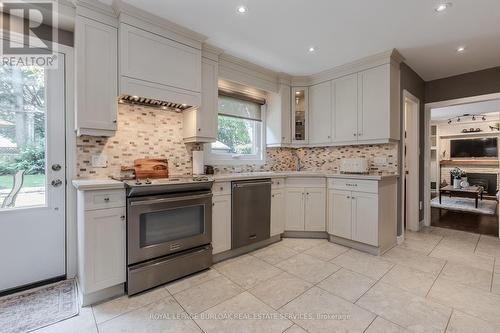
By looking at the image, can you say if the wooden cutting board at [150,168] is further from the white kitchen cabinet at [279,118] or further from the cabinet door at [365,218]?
the cabinet door at [365,218]

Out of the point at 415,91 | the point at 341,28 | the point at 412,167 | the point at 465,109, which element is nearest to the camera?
the point at 341,28

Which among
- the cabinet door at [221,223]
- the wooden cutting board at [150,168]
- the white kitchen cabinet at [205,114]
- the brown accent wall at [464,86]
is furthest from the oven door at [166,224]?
the brown accent wall at [464,86]

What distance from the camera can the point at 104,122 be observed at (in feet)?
7.04

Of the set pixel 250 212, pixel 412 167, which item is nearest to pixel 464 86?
pixel 412 167

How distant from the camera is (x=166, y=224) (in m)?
2.19

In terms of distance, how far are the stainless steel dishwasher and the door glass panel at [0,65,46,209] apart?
1.83m

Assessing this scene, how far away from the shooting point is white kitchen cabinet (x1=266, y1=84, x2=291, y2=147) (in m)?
→ 3.79

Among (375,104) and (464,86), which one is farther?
(464,86)

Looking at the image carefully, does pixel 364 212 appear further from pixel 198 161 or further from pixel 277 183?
pixel 198 161

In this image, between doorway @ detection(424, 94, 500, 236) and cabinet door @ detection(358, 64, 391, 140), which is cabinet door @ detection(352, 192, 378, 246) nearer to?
cabinet door @ detection(358, 64, 391, 140)

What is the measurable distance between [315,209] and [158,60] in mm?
2650

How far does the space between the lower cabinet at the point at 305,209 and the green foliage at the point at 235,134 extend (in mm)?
954

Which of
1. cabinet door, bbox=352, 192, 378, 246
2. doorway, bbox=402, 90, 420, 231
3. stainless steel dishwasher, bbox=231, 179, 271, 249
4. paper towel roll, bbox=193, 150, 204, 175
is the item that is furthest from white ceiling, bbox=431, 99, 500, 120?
paper towel roll, bbox=193, 150, 204, 175

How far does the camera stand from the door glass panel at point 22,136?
2020 millimetres
